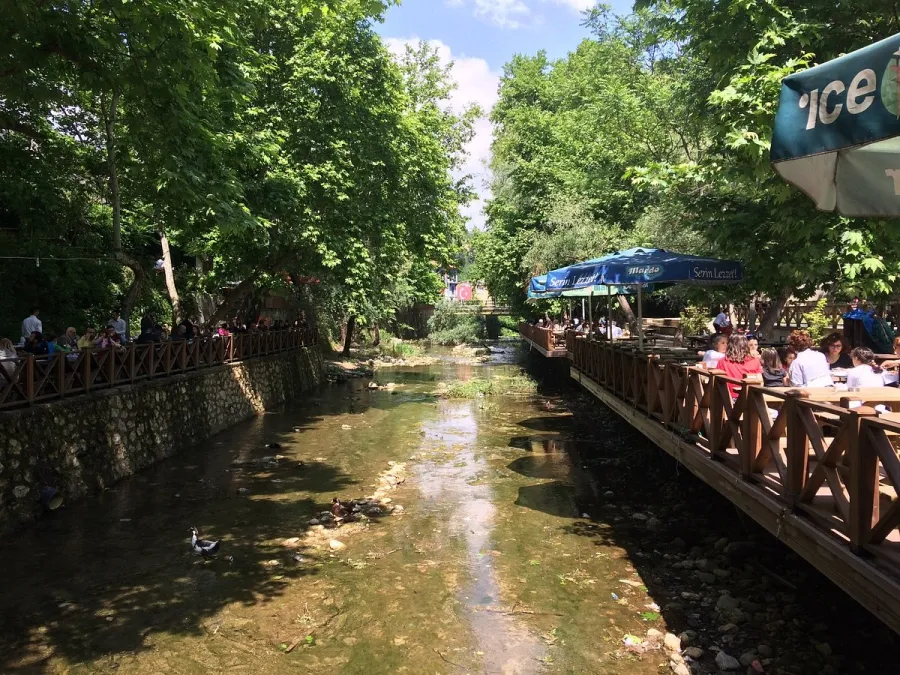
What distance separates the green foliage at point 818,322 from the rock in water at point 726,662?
1487 cm

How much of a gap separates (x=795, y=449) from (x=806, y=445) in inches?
3.0

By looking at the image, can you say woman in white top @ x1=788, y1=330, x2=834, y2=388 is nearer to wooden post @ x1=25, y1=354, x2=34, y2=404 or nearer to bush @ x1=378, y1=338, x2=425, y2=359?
wooden post @ x1=25, y1=354, x2=34, y2=404

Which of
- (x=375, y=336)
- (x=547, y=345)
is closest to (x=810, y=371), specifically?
(x=547, y=345)

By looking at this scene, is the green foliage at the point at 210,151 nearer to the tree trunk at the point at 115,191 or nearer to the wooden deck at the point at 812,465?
the tree trunk at the point at 115,191

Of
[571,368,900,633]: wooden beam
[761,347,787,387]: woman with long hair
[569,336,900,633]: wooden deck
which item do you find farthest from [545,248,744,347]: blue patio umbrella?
[571,368,900,633]: wooden beam

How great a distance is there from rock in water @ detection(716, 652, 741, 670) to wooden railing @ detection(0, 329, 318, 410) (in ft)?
29.0

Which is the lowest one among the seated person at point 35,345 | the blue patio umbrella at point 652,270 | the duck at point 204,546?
the duck at point 204,546

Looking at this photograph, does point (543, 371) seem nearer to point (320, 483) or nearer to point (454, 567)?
point (320, 483)

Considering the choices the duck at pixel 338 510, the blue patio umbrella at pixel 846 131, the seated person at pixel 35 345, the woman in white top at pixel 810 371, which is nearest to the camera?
the blue patio umbrella at pixel 846 131

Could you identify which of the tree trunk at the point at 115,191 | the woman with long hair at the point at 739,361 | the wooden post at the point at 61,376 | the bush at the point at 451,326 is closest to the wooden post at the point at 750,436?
the woman with long hair at the point at 739,361

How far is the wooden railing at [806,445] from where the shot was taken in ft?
11.6

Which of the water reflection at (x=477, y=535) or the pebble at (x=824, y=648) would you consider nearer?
the pebble at (x=824, y=648)

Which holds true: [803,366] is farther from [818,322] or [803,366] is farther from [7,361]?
[818,322]

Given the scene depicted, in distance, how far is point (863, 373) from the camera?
5.89 m
